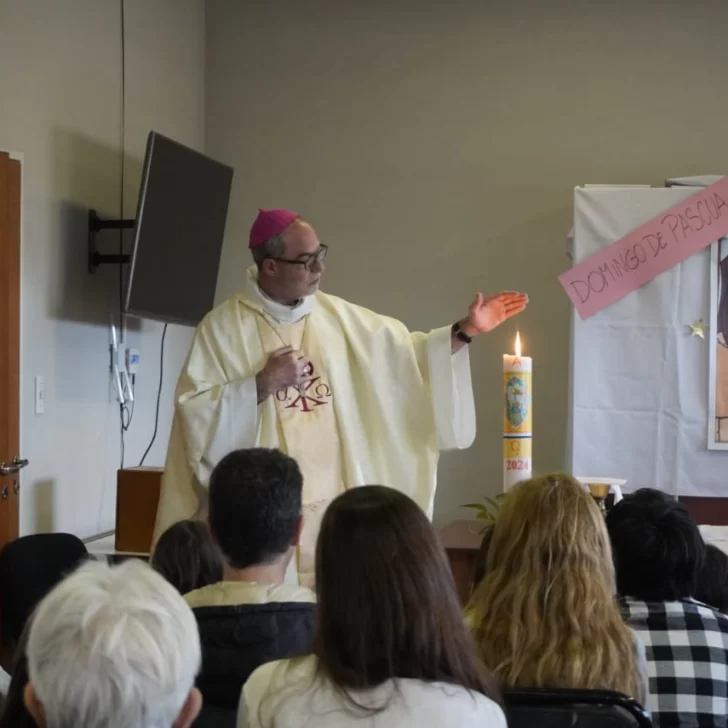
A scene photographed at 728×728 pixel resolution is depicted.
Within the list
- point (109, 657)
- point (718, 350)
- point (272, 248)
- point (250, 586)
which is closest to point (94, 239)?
point (272, 248)

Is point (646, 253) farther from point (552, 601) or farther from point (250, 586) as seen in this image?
point (250, 586)

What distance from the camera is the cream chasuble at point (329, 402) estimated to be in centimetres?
291

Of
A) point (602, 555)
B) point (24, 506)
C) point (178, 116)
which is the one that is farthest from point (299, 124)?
point (602, 555)

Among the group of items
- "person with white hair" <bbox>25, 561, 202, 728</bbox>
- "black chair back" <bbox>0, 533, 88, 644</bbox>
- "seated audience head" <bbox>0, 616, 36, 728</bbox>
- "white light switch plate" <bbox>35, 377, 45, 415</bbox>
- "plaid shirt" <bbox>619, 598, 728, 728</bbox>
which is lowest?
"black chair back" <bbox>0, 533, 88, 644</bbox>

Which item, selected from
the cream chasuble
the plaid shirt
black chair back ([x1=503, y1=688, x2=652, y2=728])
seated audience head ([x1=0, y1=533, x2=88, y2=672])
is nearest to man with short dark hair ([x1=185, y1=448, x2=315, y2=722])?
black chair back ([x1=503, y1=688, x2=652, y2=728])

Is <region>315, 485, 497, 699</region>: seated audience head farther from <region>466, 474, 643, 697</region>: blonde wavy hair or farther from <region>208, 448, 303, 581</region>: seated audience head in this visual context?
<region>208, 448, 303, 581</region>: seated audience head

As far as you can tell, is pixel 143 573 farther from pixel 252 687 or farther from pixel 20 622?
pixel 20 622

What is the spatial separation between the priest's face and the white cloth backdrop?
4.68ft

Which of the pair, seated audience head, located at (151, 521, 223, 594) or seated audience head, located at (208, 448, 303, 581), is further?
seated audience head, located at (151, 521, 223, 594)

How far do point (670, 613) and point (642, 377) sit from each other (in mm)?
2360

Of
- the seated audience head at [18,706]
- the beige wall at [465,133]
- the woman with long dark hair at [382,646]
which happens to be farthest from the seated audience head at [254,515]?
the beige wall at [465,133]

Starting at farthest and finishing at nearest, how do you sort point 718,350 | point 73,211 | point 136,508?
point 718,350, point 73,211, point 136,508

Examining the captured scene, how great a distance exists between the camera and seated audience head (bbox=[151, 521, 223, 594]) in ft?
6.79

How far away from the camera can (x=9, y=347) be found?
3.43m
